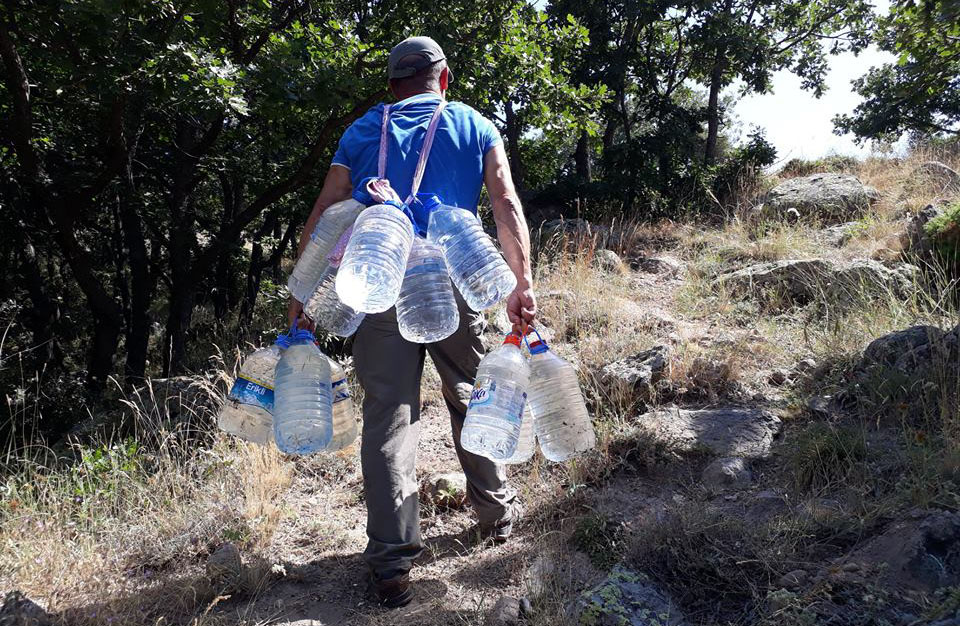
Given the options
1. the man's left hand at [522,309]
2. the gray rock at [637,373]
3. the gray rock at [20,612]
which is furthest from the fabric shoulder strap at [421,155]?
the gray rock at [637,373]

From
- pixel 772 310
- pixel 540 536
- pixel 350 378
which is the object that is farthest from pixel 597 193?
pixel 540 536

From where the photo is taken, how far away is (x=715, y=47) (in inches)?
514

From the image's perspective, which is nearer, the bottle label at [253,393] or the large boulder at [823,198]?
the bottle label at [253,393]

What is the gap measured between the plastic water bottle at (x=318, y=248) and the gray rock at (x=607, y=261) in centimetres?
546

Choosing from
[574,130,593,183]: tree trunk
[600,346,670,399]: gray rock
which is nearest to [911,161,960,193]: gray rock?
[600,346,670,399]: gray rock

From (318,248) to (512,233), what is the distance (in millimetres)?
824

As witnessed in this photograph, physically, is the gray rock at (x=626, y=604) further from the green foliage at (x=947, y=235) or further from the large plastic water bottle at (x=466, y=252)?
the green foliage at (x=947, y=235)

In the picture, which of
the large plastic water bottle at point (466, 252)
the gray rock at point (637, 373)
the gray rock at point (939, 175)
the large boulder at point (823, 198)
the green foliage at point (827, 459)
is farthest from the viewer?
the large boulder at point (823, 198)

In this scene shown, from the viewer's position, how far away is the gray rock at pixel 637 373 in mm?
4395

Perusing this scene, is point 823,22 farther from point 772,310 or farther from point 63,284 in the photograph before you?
point 63,284

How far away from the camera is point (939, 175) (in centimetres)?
916

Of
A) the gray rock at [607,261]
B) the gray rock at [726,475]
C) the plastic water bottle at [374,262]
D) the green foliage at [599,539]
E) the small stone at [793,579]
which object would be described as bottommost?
the green foliage at [599,539]

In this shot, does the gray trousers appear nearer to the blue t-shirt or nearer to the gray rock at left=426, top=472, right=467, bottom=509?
the blue t-shirt

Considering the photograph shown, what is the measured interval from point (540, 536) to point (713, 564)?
32.8 inches
